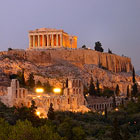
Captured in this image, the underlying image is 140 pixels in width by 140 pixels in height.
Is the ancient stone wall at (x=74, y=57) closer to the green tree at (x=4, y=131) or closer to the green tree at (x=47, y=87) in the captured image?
the green tree at (x=47, y=87)

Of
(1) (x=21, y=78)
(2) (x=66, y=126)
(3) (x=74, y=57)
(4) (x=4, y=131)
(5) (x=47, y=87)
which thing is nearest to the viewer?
(4) (x=4, y=131)

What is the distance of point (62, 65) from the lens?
6750 cm

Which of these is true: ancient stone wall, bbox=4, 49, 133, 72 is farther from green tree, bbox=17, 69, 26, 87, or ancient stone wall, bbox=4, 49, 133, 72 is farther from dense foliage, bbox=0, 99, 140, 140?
dense foliage, bbox=0, 99, 140, 140

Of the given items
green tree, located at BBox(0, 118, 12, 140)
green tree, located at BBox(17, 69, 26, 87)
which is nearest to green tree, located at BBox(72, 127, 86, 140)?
green tree, located at BBox(0, 118, 12, 140)

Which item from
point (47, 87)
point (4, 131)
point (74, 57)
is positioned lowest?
point (4, 131)

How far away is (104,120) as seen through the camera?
134ft

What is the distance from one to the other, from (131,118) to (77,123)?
8.01m

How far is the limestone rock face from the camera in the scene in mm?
58594

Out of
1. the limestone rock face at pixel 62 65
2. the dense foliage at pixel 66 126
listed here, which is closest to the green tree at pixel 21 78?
the limestone rock face at pixel 62 65

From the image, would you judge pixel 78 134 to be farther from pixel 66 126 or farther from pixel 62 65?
pixel 62 65

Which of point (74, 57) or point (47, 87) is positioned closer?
point (47, 87)

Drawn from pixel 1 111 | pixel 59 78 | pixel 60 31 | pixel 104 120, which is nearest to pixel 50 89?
pixel 59 78

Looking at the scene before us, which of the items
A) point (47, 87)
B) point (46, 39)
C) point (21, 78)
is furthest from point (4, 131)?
point (46, 39)

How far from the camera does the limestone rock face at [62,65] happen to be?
58594mm
